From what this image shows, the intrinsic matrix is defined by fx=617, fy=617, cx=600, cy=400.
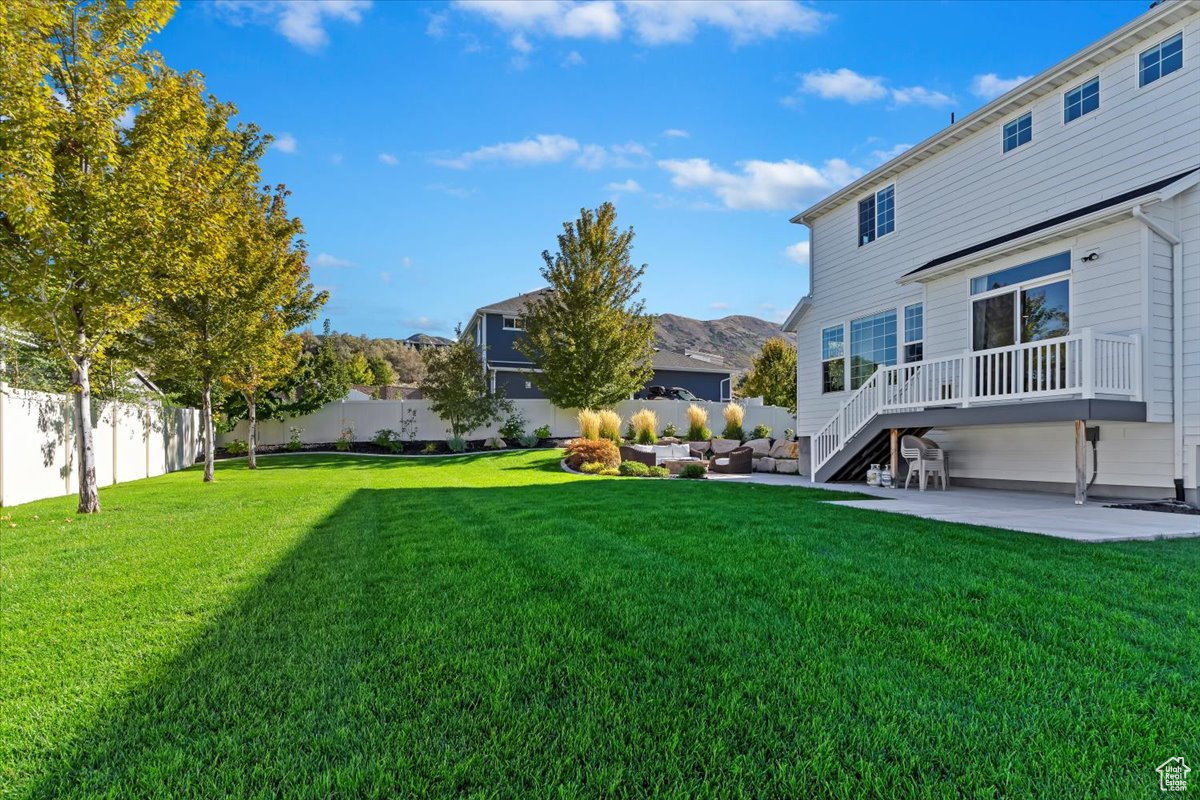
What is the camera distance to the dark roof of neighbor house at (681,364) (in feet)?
105

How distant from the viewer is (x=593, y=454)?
15633mm

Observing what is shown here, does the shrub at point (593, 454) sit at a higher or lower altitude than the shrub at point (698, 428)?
lower

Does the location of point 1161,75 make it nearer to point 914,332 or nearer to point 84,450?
point 914,332

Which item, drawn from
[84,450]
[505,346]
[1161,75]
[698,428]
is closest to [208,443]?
[84,450]

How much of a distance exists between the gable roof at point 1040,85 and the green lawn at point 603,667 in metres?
7.36

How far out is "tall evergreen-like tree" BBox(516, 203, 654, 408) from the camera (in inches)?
832

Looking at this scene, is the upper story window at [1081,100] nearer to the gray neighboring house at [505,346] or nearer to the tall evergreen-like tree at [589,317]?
the tall evergreen-like tree at [589,317]

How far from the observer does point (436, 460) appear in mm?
18875

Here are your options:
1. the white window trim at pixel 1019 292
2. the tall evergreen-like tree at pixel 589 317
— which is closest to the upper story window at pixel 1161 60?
the white window trim at pixel 1019 292

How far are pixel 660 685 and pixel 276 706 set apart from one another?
1545mm

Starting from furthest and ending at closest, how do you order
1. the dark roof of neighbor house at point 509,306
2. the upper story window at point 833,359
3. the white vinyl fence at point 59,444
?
the dark roof of neighbor house at point 509,306
the upper story window at point 833,359
the white vinyl fence at point 59,444

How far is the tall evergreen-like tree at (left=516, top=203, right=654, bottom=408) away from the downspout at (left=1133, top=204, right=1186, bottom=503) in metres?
14.8

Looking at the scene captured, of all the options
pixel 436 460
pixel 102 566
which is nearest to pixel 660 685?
pixel 102 566

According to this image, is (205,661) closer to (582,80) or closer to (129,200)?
(129,200)
